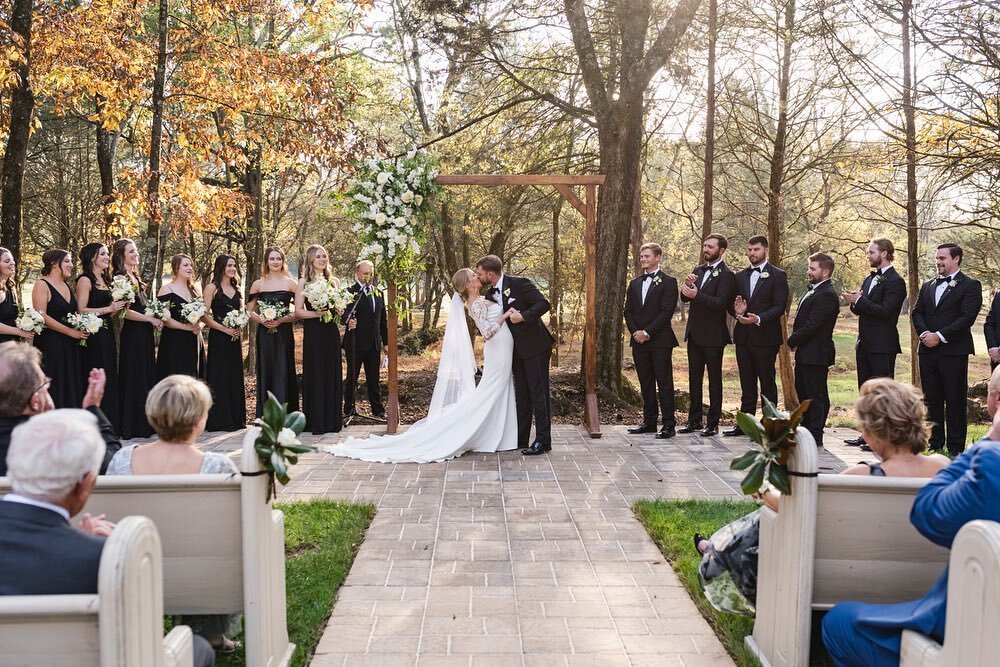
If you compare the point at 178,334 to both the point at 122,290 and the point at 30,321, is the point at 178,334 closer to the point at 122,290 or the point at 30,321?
the point at 122,290

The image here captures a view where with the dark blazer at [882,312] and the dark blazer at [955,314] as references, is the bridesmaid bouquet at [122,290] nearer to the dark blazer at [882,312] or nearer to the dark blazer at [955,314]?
the dark blazer at [882,312]

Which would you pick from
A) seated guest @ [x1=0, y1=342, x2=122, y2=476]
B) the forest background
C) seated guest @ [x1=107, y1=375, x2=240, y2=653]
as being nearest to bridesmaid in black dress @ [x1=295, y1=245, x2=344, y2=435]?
the forest background

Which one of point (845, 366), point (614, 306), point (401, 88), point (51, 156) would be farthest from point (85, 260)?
point (845, 366)

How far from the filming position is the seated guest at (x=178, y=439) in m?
3.52

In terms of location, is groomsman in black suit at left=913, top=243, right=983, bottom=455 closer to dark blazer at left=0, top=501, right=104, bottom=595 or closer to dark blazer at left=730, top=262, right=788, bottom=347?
dark blazer at left=730, top=262, right=788, bottom=347

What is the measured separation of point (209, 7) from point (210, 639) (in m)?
9.53

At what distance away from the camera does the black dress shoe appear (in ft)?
27.5

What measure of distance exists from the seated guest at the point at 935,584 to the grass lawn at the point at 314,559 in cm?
236

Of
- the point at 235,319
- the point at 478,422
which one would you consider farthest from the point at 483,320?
the point at 235,319

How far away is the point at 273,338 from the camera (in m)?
9.20

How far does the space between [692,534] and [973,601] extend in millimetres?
3286

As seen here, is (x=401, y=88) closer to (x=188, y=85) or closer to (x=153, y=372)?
(x=188, y=85)

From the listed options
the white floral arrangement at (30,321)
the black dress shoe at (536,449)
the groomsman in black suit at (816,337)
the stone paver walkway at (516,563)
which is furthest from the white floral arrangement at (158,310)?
the groomsman in black suit at (816,337)

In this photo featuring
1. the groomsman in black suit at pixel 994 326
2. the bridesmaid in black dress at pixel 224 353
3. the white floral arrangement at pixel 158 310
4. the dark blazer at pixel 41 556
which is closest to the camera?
the dark blazer at pixel 41 556
